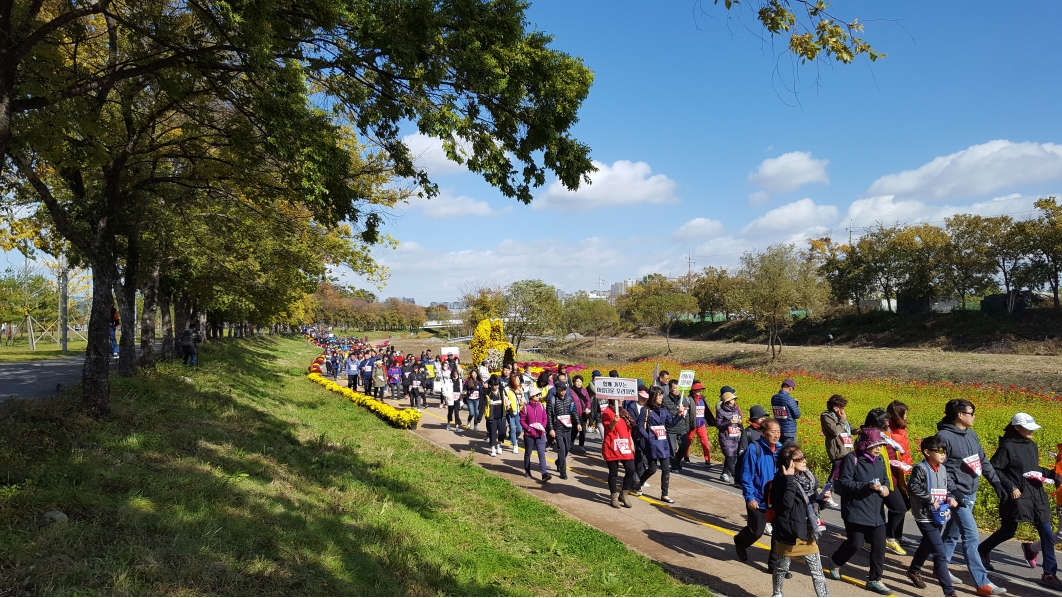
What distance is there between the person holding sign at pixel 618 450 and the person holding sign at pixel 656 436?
26cm

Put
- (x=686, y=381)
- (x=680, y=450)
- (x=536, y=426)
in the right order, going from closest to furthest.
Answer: (x=536, y=426)
(x=680, y=450)
(x=686, y=381)

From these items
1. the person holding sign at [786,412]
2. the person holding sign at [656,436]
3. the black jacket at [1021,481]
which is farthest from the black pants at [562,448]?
the black jacket at [1021,481]

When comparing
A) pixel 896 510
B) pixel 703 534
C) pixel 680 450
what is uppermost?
pixel 896 510

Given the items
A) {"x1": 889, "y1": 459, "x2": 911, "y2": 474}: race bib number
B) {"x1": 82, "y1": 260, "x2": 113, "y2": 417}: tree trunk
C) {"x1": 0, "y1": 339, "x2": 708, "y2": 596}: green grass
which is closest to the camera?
{"x1": 0, "y1": 339, "x2": 708, "y2": 596}: green grass

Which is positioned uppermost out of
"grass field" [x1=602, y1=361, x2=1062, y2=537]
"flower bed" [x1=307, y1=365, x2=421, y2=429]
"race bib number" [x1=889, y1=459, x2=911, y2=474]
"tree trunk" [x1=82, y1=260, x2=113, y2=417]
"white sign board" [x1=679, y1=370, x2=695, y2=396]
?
"tree trunk" [x1=82, y1=260, x2=113, y2=417]

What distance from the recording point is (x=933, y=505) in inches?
223

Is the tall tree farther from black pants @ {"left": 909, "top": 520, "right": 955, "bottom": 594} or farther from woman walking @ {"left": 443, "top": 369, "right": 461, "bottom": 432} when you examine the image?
black pants @ {"left": 909, "top": 520, "right": 955, "bottom": 594}

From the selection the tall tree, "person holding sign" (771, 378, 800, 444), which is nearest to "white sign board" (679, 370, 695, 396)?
"person holding sign" (771, 378, 800, 444)

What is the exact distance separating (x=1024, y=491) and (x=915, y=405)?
1310 centimetres

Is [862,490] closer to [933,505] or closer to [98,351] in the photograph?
[933,505]

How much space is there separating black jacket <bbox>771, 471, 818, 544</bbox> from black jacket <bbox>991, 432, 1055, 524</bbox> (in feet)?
8.67

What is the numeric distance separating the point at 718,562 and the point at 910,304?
170ft

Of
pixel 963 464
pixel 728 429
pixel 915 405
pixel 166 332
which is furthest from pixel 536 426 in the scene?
pixel 166 332

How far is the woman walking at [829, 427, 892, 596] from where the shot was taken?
565cm
